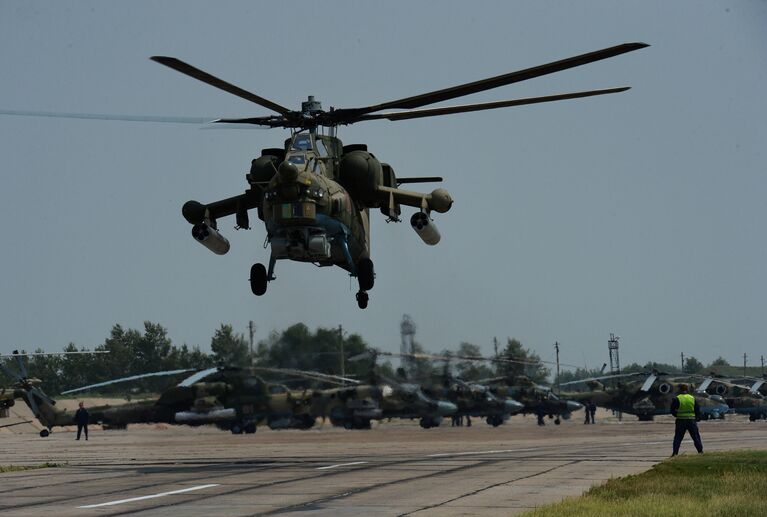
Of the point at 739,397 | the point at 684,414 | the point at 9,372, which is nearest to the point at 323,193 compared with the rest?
the point at 684,414

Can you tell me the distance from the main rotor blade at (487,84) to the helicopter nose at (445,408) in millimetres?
33186

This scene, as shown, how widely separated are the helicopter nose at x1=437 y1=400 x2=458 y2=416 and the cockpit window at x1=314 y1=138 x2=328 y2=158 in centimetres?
3279

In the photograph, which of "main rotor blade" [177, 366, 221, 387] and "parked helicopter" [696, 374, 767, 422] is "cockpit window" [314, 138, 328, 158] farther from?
"parked helicopter" [696, 374, 767, 422]

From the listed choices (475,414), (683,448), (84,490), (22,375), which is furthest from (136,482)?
(475,414)

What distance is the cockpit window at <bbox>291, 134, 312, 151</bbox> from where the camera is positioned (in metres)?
24.4

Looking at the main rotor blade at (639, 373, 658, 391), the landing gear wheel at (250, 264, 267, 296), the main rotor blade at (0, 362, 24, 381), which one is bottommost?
the main rotor blade at (639, 373, 658, 391)

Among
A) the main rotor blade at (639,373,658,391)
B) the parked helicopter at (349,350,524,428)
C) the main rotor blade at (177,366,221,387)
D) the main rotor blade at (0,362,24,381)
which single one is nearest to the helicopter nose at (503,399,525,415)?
the parked helicopter at (349,350,524,428)

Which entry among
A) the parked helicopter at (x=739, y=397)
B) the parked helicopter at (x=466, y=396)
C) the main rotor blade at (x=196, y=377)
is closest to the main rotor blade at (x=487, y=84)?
the main rotor blade at (x=196, y=377)

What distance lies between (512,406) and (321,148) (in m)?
38.6

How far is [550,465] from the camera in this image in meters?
24.0

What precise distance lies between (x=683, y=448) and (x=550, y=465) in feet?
27.4

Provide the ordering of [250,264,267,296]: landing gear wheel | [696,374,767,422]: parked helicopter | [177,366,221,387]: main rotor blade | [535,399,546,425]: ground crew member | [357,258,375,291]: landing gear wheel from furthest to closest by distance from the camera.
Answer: [696,374,767,422]: parked helicopter < [535,399,546,425]: ground crew member < [177,366,221,387]: main rotor blade < [357,258,375,291]: landing gear wheel < [250,264,267,296]: landing gear wheel

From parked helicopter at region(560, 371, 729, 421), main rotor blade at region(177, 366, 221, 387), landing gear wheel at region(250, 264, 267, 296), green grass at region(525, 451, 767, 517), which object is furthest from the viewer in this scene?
parked helicopter at region(560, 371, 729, 421)

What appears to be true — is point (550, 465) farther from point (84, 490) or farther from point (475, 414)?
point (475, 414)
